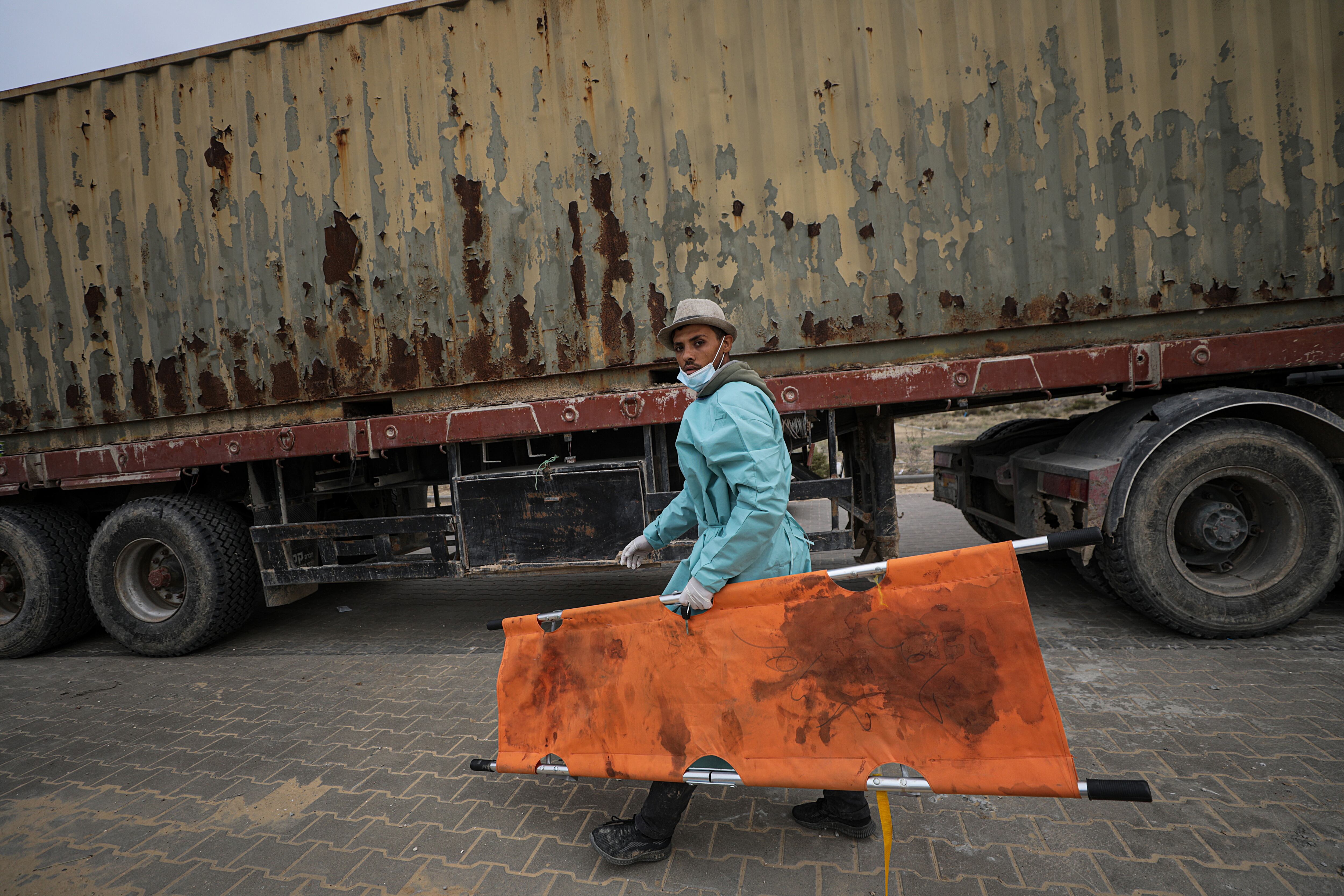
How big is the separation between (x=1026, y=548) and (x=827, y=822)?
1206 millimetres

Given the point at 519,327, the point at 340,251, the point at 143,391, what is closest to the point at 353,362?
the point at 340,251

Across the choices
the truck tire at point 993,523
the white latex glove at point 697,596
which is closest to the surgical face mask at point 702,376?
the white latex glove at point 697,596

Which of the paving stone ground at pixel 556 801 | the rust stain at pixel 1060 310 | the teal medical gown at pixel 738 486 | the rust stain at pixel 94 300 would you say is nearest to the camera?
the teal medical gown at pixel 738 486

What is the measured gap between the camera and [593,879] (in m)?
2.11

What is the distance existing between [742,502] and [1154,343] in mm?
3007

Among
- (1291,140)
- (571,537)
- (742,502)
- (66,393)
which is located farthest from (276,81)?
(1291,140)

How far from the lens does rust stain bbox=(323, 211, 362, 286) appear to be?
4.17 meters

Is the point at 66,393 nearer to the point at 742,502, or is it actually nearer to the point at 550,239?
the point at 550,239

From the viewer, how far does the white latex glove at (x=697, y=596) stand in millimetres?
2027

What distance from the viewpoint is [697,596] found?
2.03 metres

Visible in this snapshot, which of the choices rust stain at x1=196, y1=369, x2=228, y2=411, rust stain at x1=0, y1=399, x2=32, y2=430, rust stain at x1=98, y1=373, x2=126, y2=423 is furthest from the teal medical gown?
rust stain at x1=0, y1=399, x2=32, y2=430

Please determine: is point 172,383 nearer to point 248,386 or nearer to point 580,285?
point 248,386

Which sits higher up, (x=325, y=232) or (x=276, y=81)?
(x=276, y=81)

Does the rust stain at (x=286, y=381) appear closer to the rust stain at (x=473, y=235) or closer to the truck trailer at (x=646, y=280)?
the truck trailer at (x=646, y=280)
